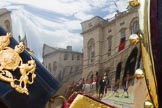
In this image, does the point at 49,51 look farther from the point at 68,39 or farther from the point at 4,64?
the point at 4,64

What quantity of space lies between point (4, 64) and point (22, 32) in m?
0.14

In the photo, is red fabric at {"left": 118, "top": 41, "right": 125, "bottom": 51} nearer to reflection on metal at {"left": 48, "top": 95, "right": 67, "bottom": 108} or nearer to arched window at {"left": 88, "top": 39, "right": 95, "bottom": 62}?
arched window at {"left": 88, "top": 39, "right": 95, "bottom": 62}

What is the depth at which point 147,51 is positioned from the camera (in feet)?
1.00

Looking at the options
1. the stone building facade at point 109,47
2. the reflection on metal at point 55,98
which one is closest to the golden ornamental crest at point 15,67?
the reflection on metal at point 55,98

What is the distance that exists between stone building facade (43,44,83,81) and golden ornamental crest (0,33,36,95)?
127 mm

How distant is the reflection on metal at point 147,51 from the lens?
12.0 inches

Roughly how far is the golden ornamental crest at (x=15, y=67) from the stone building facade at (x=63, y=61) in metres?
0.13

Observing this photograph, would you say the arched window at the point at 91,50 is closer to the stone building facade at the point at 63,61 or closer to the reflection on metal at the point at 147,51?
the stone building facade at the point at 63,61

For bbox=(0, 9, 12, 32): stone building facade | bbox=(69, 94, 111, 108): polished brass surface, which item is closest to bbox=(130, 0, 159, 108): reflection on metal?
bbox=(69, 94, 111, 108): polished brass surface

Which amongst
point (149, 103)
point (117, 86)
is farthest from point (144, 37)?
point (117, 86)

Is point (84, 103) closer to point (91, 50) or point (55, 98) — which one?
point (55, 98)

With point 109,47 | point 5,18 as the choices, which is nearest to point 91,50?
point 109,47

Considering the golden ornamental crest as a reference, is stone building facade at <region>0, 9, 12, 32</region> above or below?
above

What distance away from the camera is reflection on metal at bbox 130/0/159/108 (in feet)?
1.00
